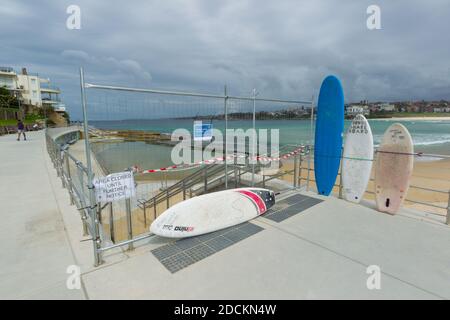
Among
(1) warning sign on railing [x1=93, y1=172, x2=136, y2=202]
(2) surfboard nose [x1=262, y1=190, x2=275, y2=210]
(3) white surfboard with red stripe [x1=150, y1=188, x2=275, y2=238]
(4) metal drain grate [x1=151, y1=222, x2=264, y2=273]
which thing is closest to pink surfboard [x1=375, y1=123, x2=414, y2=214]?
(2) surfboard nose [x1=262, y1=190, x2=275, y2=210]

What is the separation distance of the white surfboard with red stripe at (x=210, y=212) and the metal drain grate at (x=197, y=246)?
0.30 ft

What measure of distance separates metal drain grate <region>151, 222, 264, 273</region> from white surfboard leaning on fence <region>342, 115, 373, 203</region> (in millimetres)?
2233

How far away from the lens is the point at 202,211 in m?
3.26

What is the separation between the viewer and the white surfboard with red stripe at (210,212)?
3.01 meters

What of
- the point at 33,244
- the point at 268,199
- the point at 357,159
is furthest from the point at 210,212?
the point at 357,159

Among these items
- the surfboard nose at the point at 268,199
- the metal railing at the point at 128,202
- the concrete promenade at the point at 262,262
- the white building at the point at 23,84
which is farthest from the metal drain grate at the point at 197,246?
the white building at the point at 23,84

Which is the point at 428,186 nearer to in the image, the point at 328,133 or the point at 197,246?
the point at 328,133

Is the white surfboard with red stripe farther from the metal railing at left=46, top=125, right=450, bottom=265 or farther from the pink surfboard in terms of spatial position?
the pink surfboard

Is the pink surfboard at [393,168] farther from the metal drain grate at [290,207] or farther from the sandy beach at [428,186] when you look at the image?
the sandy beach at [428,186]

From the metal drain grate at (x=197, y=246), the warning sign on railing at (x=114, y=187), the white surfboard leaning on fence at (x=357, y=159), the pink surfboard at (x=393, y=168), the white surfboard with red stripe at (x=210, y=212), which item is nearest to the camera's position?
the warning sign on railing at (x=114, y=187)

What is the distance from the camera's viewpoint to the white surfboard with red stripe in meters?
3.01
